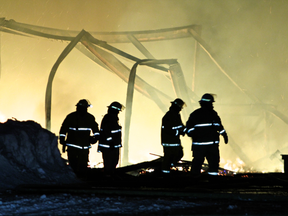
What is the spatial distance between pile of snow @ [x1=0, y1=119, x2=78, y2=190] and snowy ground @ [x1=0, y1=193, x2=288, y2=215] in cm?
88

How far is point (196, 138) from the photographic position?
6.27 meters

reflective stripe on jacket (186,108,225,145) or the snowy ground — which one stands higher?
reflective stripe on jacket (186,108,225,145)

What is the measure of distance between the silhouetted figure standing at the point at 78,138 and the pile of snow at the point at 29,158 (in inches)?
32.5

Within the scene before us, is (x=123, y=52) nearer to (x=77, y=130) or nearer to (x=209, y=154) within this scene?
(x=77, y=130)

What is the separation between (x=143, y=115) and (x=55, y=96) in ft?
25.4

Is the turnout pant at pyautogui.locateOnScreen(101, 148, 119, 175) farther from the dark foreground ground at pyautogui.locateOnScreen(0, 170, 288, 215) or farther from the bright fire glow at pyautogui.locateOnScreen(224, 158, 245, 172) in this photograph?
the bright fire glow at pyautogui.locateOnScreen(224, 158, 245, 172)

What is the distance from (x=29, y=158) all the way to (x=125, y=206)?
96.9 inches

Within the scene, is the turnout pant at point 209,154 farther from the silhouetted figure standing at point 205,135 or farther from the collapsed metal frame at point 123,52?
the collapsed metal frame at point 123,52

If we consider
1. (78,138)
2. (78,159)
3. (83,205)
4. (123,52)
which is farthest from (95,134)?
(123,52)

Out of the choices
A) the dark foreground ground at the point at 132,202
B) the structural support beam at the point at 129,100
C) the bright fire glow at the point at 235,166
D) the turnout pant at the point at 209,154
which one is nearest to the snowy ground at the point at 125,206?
the dark foreground ground at the point at 132,202

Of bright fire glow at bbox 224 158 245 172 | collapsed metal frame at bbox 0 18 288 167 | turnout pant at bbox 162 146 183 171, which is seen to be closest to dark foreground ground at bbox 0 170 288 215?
turnout pant at bbox 162 146 183 171

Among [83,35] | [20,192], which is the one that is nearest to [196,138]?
[20,192]

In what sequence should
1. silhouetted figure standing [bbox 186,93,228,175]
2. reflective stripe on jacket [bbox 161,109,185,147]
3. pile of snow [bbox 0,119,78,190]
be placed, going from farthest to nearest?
reflective stripe on jacket [bbox 161,109,185,147] < silhouetted figure standing [bbox 186,93,228,175] < pile of snow [bbox 0,119,78,190]

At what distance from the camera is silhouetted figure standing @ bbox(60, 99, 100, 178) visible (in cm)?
686
